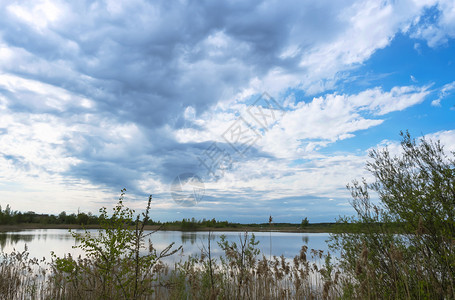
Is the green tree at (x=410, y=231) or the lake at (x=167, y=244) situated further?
the lake at (x=167, y=244)

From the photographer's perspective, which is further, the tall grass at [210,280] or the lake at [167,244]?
the lake at [167,244]

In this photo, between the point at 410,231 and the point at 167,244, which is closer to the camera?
the point at 410,231

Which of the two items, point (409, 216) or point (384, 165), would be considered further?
point (384, 165)

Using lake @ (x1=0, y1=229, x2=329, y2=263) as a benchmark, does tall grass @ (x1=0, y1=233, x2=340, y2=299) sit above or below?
above

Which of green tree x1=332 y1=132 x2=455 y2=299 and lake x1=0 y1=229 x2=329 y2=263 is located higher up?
green tree x1=332 y1=132 x2=455 y2=299

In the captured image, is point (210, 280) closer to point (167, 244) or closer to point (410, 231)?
point (410, 231)

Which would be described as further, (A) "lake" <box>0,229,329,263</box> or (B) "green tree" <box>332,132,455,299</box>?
(A) "lake" <box>0,229,329,263</box>

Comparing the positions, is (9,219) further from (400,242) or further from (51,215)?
(400,242)

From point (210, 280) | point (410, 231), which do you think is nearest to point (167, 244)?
point (210, 280)

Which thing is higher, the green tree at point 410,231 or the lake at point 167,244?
the green tree at point 410,231

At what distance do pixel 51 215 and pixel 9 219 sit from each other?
16262 millimetres

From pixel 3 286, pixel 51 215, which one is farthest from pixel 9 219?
pixel 3 286

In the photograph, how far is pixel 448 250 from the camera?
23.8 ft

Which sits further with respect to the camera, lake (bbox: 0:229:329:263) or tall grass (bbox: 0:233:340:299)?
lake (bbox: 0:229:329:263)
